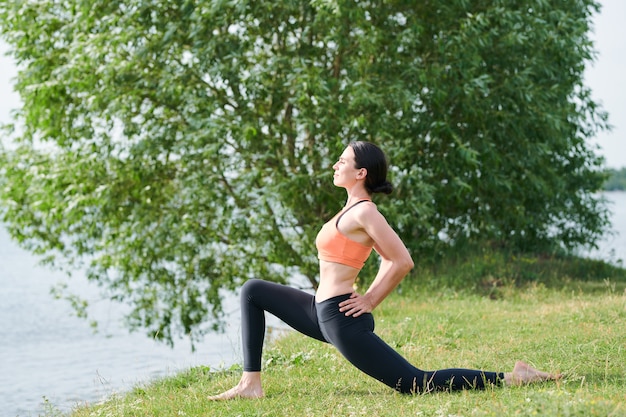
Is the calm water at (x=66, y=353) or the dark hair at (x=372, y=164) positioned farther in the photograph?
the calm water at (x=66, y=353)

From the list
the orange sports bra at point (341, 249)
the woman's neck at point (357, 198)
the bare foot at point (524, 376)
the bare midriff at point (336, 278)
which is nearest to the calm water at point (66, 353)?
the bare midriff at point (336, 278)

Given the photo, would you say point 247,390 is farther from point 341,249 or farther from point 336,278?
point 341,249

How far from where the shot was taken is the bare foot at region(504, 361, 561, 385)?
5309 mm

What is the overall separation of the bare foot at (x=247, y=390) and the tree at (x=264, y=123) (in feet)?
20.5

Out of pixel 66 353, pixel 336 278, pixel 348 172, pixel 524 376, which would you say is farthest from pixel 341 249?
pixel 66 353

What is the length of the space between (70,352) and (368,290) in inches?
761

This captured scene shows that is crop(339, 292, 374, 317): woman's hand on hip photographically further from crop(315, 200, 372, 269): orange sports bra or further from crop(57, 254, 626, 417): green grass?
crop(57, 254, 626, 417): green grass

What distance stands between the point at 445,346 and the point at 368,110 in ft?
18.3

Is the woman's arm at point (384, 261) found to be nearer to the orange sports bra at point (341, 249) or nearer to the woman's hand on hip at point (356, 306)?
the woman's hand on hip at point (356, 306)

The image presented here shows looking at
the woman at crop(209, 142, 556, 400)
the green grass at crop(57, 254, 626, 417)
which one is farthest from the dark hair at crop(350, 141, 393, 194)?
the green grass at crop(57, 254, 626, 417)

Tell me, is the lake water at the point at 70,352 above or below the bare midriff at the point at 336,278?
below

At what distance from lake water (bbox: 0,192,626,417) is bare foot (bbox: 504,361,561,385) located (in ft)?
9.14

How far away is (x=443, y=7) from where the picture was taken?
12.4m

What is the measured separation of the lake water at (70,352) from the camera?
13.4 meters
